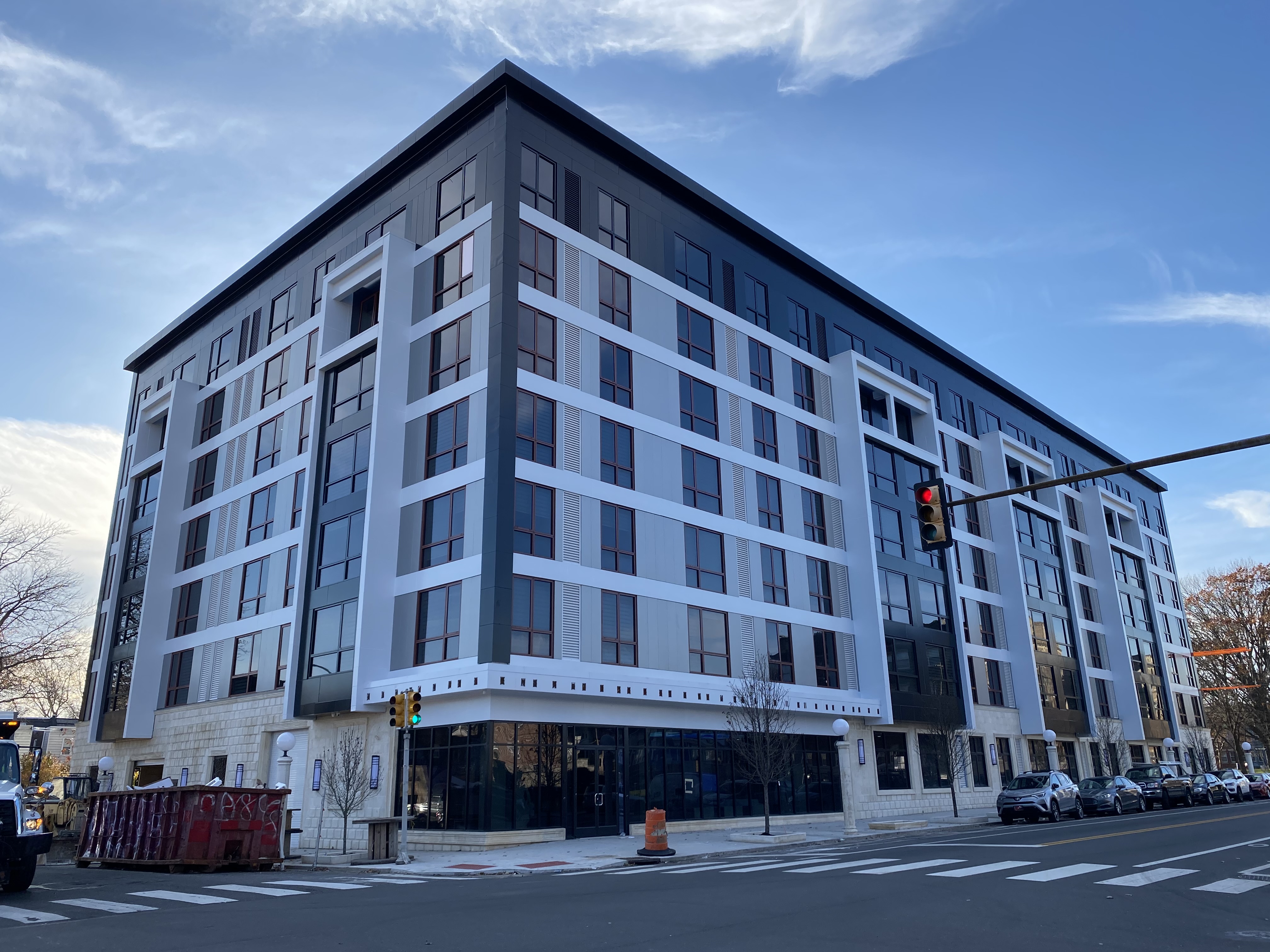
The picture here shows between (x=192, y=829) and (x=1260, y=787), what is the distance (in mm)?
49585

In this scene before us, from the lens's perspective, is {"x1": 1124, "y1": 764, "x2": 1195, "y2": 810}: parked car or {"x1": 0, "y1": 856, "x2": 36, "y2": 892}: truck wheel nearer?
{"x1": 0, "y1": 856, "x2": 36, "y2": 892}: truck wheel

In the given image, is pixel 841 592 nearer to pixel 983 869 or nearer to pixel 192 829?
pixel 983 869

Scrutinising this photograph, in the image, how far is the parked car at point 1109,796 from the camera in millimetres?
33938

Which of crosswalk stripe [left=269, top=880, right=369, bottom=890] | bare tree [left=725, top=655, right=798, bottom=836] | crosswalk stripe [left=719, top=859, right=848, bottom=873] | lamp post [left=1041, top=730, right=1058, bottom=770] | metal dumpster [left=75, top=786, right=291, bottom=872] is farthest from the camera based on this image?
lamp post [left=1041, top=730, right=1058, bottom=770]

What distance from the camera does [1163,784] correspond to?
1531 inches

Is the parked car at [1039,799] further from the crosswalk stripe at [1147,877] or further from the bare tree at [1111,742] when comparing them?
the bare tree at [1111,742]

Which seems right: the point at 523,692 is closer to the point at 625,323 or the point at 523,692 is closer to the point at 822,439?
the point at 625,323

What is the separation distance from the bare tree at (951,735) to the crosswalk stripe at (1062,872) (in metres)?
21.0

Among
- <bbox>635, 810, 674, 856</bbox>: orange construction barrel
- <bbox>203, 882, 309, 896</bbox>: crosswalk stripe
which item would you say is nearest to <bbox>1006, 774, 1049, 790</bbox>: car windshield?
<bbox>635, 810, 674, 856</bbox>: orange construction barrel

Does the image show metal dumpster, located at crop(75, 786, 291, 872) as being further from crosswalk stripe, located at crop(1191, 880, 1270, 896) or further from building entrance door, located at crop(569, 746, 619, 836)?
crosswalk stripe, located at crop(1191, 880, 1270, 896)

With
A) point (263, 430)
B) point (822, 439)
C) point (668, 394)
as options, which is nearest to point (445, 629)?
point (668, 394)

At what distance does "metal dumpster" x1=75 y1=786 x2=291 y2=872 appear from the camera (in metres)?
20.0

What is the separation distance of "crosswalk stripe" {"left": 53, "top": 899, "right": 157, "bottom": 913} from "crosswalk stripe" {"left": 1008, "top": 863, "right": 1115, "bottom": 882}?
12.3 m

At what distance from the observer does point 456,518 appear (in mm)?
29406
